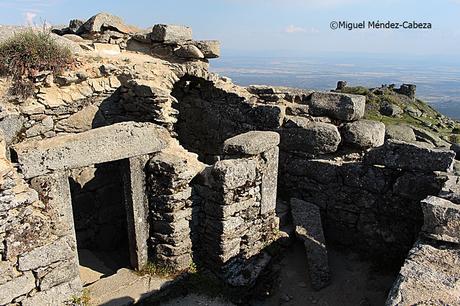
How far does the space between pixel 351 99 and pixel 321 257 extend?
119 inches

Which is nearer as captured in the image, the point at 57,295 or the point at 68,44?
the point at 57,295

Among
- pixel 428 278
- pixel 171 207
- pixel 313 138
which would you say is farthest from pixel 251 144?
pixel 428 278

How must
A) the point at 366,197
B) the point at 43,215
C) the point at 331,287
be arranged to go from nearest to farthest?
the point at 43,215
the point at 331,287
the point at 366,197

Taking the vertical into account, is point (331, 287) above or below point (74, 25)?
Answer: below

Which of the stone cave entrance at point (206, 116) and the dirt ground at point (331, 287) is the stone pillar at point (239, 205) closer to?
the dirt ground at point (331, 287)

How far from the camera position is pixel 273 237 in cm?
720

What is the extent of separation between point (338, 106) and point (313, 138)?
817mm

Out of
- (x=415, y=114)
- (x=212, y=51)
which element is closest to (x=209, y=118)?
(x=212, y=51)

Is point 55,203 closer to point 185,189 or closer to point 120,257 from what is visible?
point 185,189

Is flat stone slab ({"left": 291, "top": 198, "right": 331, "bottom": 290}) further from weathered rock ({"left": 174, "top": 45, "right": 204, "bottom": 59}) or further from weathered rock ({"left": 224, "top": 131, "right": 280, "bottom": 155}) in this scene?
weathered rock ({"left": 174, "top": 45, "right": 204, "bottom": 59})

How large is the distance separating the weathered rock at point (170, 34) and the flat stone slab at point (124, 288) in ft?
18.2

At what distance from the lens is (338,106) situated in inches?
306

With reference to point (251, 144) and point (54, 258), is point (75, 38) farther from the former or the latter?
point (54, 258)

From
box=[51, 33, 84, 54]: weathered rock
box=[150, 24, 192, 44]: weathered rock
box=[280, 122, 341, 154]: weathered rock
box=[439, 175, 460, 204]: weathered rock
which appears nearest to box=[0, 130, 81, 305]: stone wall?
box=[51, 33, 84, 54]: weathered rock
